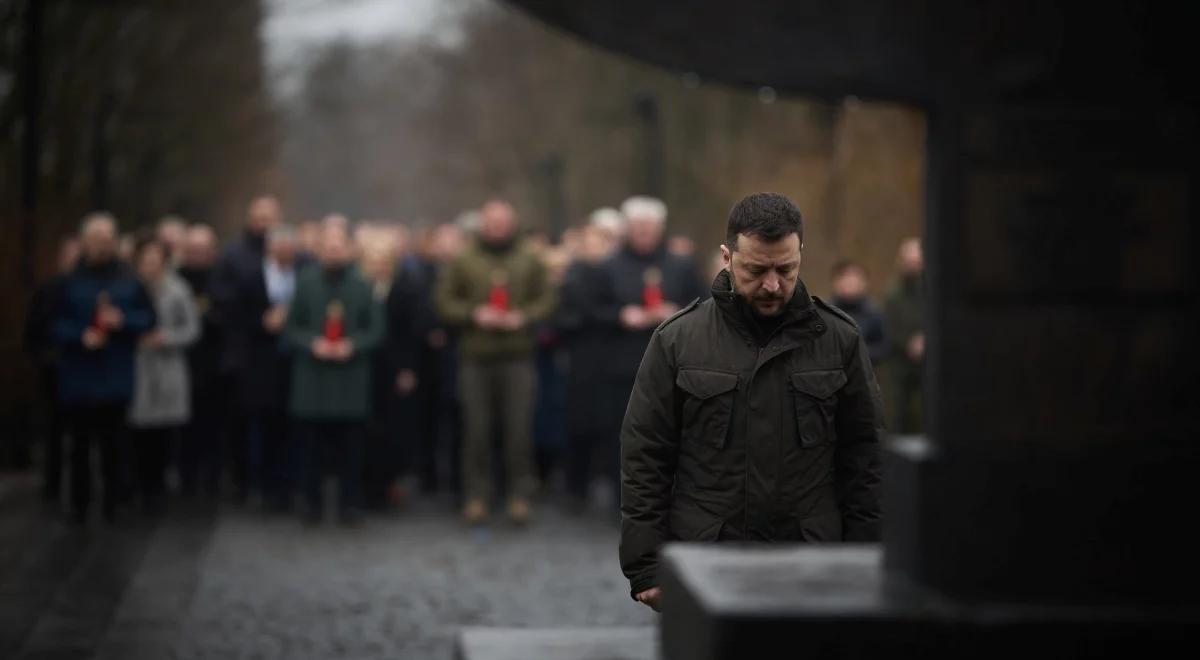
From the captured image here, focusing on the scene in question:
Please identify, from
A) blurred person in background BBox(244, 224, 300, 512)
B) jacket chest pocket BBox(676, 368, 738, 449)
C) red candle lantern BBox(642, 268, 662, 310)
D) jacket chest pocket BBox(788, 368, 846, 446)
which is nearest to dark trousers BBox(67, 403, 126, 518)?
blurred person in background BBox(244, 224, 300, 512)

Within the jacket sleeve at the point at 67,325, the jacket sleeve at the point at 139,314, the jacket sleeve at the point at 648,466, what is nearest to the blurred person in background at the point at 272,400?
the jacket sleeve at the point at 139,314

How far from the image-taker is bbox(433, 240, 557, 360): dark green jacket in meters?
15.3

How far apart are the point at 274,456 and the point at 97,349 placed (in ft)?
6.73

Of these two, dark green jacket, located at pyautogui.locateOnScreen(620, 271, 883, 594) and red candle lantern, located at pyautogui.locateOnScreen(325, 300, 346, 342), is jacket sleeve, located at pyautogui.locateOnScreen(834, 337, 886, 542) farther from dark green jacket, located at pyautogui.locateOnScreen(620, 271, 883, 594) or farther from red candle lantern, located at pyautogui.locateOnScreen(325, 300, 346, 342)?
red candle lantern, located at pyautogui.locateOnScreen(325, 300, 346, 342)

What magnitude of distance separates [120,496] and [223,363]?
127cm

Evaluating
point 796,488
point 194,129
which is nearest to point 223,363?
point 796,488

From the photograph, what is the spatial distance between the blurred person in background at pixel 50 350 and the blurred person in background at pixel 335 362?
1.70 m

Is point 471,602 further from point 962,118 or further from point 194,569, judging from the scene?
point 962,118

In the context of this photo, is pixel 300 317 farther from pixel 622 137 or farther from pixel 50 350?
pixel 622 137

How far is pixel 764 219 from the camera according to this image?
241 inches

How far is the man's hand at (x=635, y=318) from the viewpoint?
15.3 m

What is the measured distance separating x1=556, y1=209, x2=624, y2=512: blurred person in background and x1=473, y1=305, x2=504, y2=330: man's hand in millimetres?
847

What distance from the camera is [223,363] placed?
16.5m

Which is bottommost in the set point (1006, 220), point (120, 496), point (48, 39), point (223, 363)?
point (120, 496)
